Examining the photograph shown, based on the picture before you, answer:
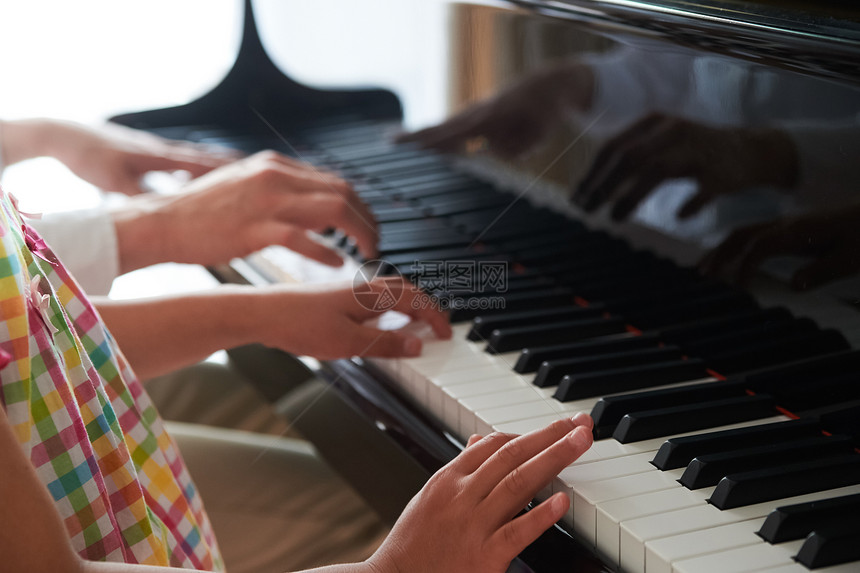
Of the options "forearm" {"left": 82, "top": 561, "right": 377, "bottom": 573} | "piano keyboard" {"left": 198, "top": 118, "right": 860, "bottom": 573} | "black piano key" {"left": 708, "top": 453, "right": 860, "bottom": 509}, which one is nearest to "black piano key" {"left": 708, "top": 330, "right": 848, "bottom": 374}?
"piano keyboard" {"left": 198, "top": 118, "right": 860, "bottom": 573}

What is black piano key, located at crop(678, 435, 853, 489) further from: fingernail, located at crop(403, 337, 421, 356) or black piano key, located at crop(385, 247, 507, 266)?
black piano key, located at crop(385, 247, 507, 266)

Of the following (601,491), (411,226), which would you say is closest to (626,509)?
(601,491)

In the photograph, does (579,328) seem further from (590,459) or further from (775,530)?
(775,530)

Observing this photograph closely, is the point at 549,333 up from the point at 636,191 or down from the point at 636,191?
down

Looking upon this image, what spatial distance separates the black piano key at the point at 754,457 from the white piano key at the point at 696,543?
0.21 feet

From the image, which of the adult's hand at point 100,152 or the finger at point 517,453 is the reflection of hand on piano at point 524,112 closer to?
the finger at point 517,453

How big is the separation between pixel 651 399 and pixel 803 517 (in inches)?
8.6

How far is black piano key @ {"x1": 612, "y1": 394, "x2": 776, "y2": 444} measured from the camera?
817 millimetres

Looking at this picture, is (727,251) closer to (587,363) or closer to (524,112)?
(587,363)

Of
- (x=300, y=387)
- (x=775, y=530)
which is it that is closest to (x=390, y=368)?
(x=300, y=387)

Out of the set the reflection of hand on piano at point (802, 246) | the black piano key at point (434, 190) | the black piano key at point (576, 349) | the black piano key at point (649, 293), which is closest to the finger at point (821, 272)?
the reflection of hand on piano at point (802, 246)

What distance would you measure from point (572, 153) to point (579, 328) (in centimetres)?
24

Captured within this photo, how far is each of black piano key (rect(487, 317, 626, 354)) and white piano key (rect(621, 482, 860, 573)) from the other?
352 mm

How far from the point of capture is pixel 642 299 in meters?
1.03
